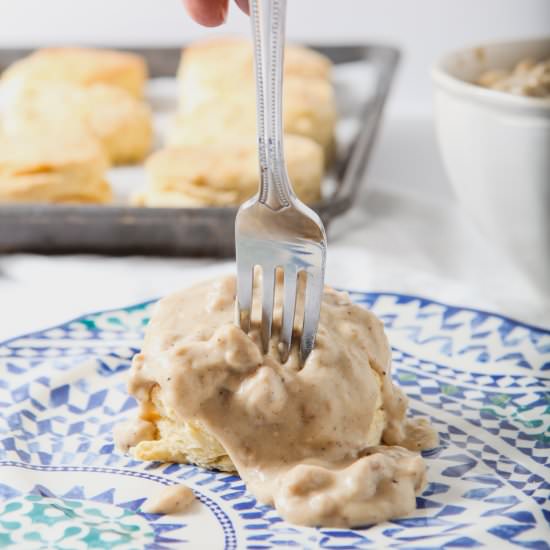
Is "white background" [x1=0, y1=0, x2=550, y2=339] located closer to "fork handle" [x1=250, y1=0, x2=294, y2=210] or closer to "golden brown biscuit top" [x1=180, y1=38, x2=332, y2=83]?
"golden brown biscuit top" [x1=180, y1=38, x2=332, y2=83]

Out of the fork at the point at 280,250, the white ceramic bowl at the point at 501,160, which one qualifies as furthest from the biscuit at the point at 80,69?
the fork at the point at 280,250

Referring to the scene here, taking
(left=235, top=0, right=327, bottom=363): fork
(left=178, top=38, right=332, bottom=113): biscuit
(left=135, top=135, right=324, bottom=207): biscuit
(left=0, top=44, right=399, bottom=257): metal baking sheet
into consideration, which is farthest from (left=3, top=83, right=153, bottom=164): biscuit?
(left=235, top=0, right=327, bottom=363): fork

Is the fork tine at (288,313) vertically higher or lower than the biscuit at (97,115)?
higher

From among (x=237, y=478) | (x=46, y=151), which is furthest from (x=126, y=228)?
(x=237, y=478)

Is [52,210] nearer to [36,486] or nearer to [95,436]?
[95,436]

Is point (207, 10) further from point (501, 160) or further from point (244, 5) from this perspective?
point (501, 160)

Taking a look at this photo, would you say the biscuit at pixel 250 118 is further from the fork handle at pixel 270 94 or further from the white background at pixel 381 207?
the fork handle at pixel 270 94
